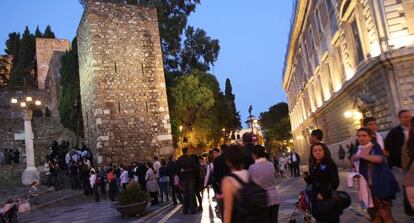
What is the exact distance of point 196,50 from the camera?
30.6m

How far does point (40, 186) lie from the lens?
1964 centimetres

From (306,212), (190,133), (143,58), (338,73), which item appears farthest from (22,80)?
(306,212)

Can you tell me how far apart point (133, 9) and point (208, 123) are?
10.1 meters

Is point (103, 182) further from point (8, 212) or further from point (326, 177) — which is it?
point (326, 177)

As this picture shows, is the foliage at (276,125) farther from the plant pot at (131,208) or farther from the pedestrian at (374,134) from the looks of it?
the pedestrian at (374,134)

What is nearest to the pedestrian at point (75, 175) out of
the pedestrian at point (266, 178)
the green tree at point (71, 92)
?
the green tree at point (71, 92)

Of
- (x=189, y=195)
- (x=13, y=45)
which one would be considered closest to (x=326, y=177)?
(x=189, y=195)

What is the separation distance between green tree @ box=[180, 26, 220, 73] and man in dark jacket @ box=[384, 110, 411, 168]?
25.1 m

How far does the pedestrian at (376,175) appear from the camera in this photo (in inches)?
187

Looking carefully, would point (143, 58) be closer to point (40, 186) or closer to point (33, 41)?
point (40, 186)

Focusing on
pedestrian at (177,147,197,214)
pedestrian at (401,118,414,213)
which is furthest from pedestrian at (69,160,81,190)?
pedestrian at (401,118,414,213)

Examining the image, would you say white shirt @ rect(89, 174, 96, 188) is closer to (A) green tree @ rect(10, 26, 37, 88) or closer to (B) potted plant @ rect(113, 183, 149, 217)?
(B) potted plant @ rect(113, 183, 149, 217)

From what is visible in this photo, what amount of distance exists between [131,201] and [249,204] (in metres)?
7.53

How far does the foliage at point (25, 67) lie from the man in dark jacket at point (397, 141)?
45239 mm
